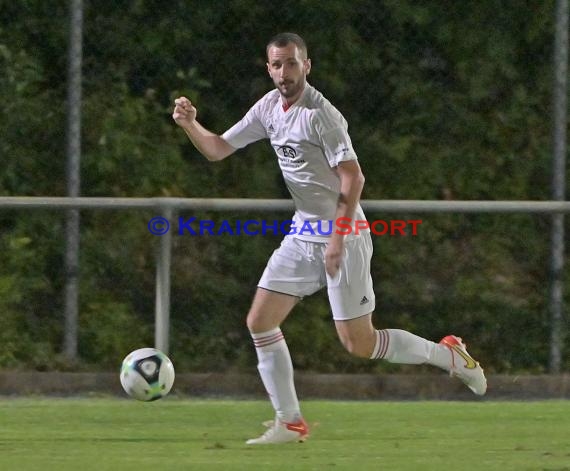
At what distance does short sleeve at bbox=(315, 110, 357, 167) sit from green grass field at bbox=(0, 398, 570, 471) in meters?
1.32

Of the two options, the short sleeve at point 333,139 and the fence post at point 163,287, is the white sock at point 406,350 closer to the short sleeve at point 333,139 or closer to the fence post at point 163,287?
the short sleeve at point 333,139

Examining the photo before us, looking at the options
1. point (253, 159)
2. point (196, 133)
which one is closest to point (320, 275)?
point (196, 133)

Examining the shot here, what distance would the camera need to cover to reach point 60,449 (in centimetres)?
745

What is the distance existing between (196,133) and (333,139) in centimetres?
82

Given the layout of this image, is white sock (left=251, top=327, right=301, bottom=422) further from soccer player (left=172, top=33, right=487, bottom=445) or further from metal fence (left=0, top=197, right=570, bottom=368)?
metal fence (left=0, top=197, right=570, bottom=368)

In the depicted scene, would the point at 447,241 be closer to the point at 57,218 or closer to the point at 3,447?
the point at 57,218

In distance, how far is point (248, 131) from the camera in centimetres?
800

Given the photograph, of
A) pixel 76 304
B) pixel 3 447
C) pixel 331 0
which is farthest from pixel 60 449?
pixel 331 0

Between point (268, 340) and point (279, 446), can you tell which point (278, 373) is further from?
point (279, 446)

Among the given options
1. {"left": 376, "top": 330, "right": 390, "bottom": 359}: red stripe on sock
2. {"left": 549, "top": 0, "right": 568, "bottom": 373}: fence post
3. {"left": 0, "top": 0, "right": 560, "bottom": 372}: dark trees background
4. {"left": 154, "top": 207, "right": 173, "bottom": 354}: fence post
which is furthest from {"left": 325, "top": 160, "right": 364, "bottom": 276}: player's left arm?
{"left": 549, "top": 0, "right": 568, "bottom": 373}: fence post

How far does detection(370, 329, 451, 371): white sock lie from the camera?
796 centimetres

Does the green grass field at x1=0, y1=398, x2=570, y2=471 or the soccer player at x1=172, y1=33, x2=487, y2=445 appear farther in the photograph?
the soccer player at x1=172, y1=33, x2=487, y2=445

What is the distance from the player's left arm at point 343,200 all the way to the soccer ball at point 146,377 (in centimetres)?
113

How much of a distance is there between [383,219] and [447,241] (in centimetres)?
43
